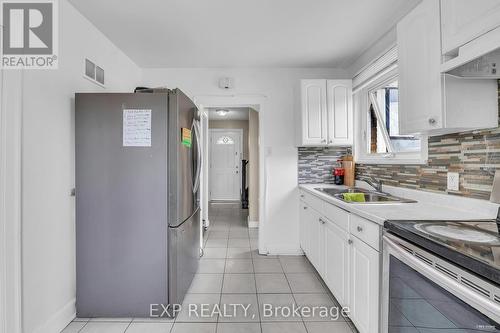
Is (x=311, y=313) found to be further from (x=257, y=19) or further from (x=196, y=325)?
(x=257, y=19)

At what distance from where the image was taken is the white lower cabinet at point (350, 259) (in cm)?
149

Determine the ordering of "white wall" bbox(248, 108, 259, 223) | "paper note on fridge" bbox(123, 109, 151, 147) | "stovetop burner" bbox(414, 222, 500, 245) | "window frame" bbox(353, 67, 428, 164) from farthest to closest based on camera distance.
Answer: "white wall" bbox(248, 108, 259, 223)
"window frame" bbox(353, 67, 428, 164)
"paper note on fridge" bbox(123, 109, 151, 147)
"stovetop burner" bbox(414, 222, 500, 245)

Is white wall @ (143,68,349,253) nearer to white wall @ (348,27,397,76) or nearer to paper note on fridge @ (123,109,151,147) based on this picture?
white wall @ (348,27,397,76)

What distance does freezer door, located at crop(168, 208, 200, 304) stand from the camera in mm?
2010

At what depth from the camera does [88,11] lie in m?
2.10

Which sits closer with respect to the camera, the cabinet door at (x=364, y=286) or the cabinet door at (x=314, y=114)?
the cabinet door at (x=364, y=286)

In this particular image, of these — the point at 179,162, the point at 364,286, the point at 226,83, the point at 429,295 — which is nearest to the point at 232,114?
the point at 226,83

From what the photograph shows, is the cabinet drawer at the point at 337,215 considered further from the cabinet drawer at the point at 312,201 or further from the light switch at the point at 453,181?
the light switch at the point at 453,181

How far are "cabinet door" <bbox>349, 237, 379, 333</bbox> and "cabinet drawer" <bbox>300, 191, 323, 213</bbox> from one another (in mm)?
721

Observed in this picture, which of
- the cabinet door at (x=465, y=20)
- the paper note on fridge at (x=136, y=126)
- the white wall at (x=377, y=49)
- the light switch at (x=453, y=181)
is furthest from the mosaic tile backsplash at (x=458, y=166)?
the paper note on fridge at (x=136, y=126)

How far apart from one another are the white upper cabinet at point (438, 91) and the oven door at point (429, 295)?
2.41 feet

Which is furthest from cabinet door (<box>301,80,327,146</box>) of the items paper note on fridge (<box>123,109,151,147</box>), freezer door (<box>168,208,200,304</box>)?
paper note on fridge (<box>123,109,151,147</box>)

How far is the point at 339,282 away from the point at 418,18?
185 cm

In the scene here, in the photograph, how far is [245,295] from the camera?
7.70 feet
